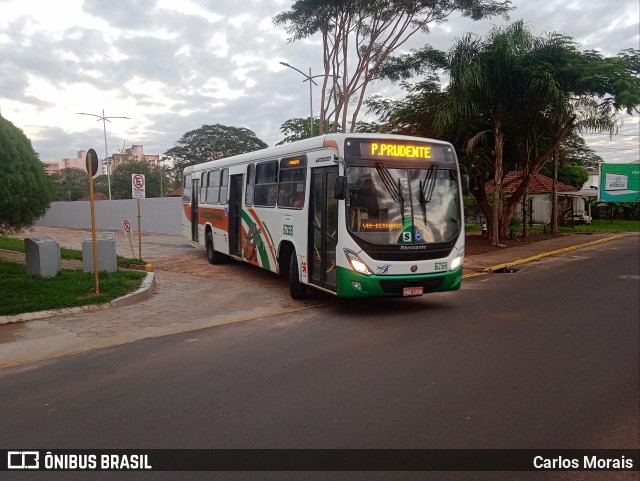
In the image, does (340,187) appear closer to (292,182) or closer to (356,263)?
(356,263)

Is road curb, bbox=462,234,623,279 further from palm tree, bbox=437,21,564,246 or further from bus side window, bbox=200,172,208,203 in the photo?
bus side window, bbox=200,172,208,203

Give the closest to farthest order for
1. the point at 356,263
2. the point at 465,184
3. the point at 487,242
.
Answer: the point at 356,263 → the point at 465,184 → the point at 487,242

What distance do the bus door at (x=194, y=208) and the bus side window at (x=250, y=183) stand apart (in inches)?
177

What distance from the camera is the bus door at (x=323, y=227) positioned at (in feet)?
27.8

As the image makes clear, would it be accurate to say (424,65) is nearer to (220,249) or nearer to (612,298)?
Result: (220,249)

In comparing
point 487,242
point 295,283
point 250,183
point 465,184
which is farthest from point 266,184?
point 487,242

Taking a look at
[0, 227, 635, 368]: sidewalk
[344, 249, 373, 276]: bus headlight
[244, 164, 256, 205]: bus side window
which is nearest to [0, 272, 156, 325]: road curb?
[0, 227, 635, 368]: sidewalk

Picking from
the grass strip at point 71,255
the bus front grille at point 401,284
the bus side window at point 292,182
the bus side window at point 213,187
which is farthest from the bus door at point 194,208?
the bus front grille at point 401,284

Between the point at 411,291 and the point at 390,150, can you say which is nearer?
the point at 411,291

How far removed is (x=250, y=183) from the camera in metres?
12.1

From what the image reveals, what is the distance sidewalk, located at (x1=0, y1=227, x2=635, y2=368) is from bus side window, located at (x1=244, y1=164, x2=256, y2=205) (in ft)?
6.21

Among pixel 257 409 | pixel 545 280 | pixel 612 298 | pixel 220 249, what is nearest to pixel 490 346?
pixel 257 409

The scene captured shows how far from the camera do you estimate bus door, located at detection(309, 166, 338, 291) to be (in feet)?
27.8

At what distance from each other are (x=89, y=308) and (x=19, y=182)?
311 cm
